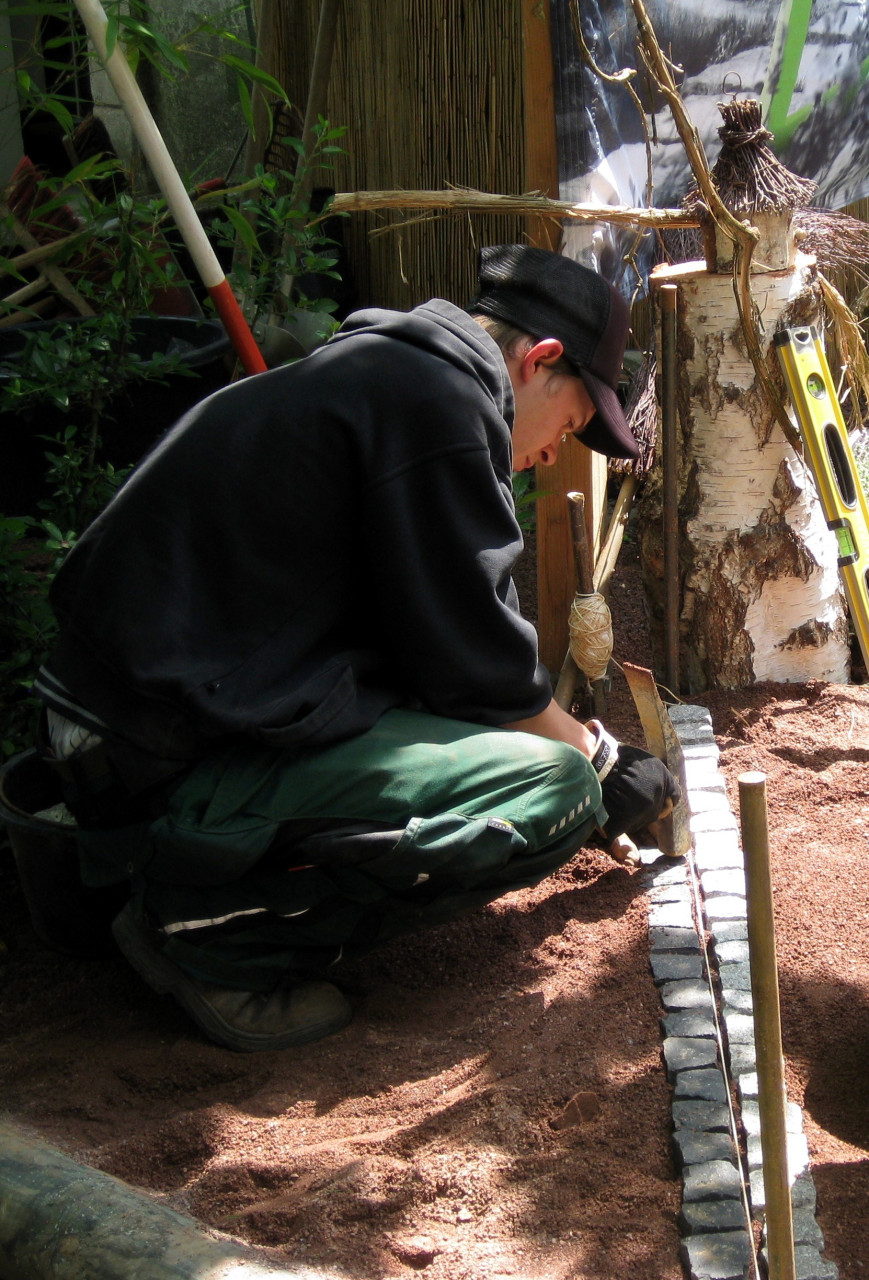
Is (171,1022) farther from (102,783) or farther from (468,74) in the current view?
(468,74)

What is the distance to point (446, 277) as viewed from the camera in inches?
215

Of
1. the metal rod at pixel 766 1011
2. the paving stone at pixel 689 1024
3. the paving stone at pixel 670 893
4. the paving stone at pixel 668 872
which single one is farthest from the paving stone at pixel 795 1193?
the paving stone at pixel 668 872

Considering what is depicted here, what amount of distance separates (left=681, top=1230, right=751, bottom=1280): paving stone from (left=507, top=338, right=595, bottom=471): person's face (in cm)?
146

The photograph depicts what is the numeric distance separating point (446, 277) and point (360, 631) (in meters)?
3.53

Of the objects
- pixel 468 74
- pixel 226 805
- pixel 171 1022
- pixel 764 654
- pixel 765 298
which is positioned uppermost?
pixel 468 74

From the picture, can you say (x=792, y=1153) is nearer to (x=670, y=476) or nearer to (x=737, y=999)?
(x=737, y=999)

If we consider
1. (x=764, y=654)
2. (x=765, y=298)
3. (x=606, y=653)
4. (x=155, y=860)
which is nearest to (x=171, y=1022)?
(x=155, y=860)

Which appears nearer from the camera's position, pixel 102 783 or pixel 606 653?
pixel 102 783

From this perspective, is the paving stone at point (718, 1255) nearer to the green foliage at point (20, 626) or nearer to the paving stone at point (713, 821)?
the paving stone at point (713, 821)

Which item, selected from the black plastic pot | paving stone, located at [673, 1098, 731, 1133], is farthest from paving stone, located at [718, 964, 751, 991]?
the black plastic pot

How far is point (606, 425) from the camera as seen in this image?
2.46 m

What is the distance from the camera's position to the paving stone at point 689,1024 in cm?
216

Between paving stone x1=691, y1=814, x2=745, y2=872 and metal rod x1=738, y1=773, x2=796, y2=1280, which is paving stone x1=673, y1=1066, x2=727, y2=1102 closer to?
metal rod x1=738, y1=773, x2=796, y2=1280

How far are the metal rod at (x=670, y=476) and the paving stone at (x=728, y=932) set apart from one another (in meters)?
1.30
